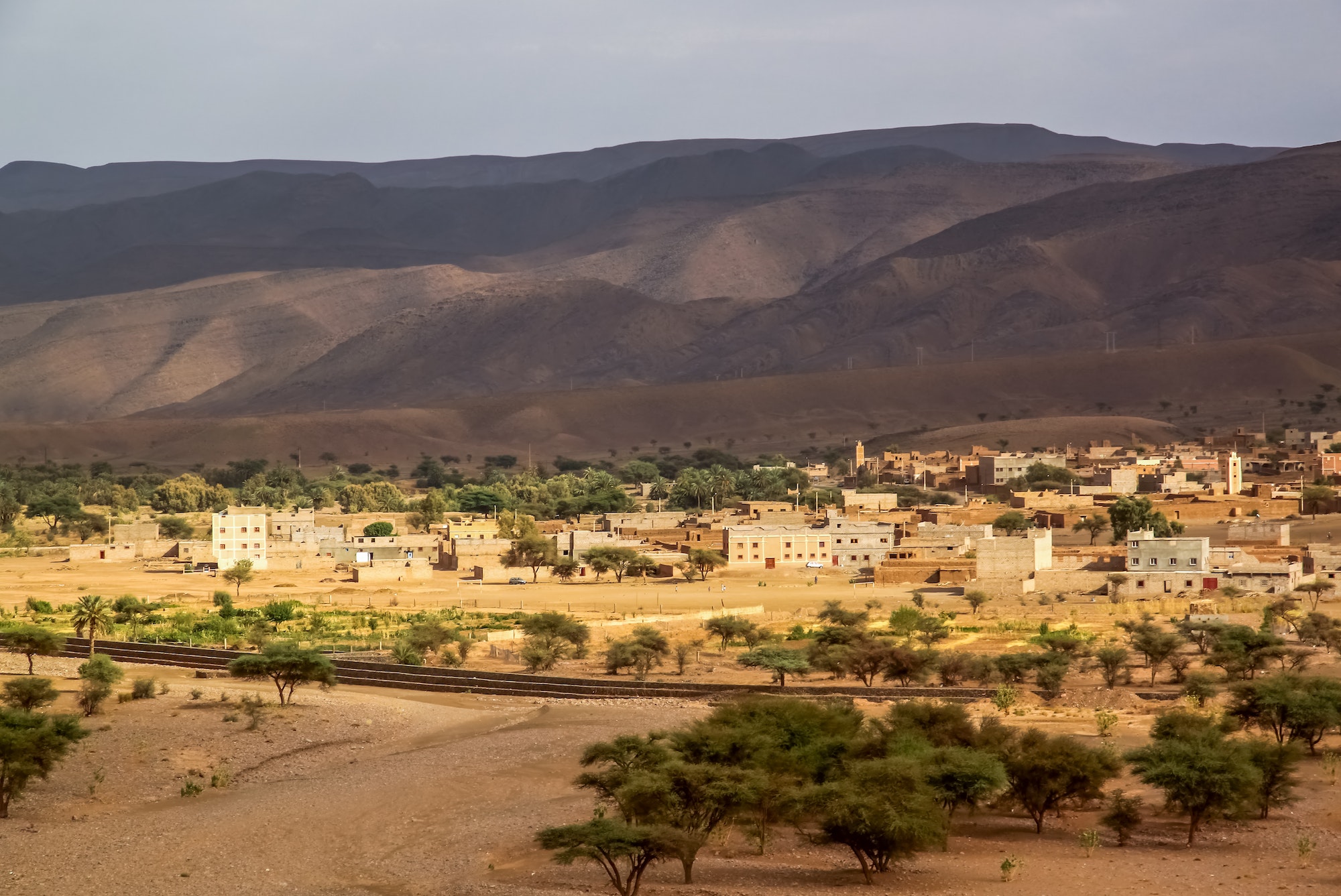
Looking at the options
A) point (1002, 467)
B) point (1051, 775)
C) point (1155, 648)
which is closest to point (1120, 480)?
point (1002, 467)

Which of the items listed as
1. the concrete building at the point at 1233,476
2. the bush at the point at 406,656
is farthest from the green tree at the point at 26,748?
the concrete building at the point at 1233,476

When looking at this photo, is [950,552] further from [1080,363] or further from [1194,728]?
[1080,363]

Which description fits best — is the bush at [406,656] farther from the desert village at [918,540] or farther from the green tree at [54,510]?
the green tree at [54,510]

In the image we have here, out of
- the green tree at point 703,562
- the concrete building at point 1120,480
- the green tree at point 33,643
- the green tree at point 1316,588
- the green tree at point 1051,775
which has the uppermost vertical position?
the concrete building at point 1120,480

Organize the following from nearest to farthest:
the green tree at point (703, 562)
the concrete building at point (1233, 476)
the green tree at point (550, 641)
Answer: the green tree at point (550, 641)
the green tree at point (703, 562)
the concrete building at point (1233, 476)

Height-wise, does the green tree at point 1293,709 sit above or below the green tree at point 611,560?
below

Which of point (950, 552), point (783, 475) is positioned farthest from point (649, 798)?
point (783, 475)
